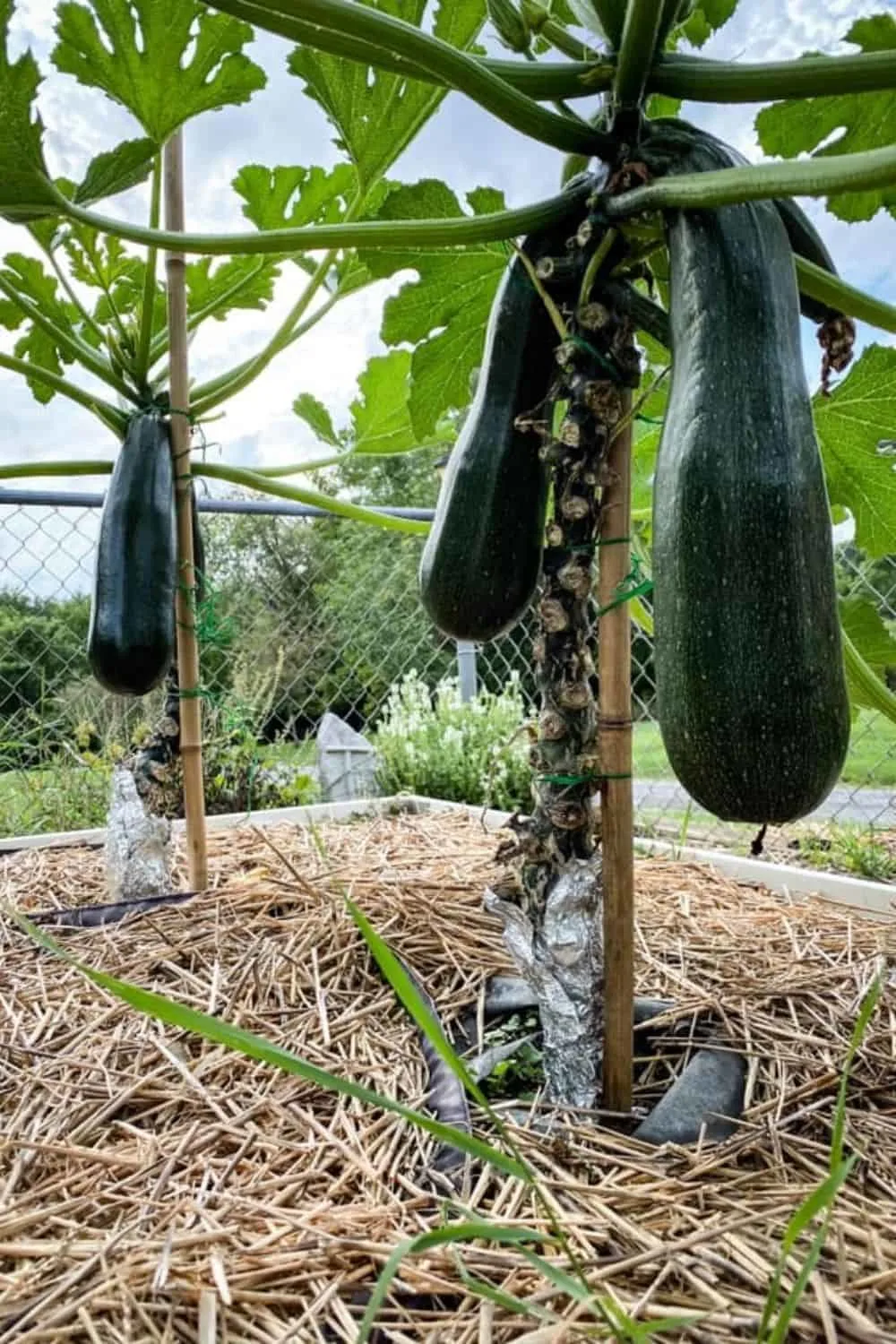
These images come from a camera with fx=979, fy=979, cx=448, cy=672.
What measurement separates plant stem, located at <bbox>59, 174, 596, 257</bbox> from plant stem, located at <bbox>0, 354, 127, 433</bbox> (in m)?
0.72

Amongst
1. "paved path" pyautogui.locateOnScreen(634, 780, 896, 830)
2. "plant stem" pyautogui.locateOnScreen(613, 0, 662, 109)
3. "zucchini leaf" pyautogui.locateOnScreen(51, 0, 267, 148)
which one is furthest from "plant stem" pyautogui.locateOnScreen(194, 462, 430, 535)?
"paved path" pyautogui.locateOnScreen(634, 780, 896, 830)

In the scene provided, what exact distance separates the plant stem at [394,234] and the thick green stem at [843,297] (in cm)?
21

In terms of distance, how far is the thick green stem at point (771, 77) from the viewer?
0.75m

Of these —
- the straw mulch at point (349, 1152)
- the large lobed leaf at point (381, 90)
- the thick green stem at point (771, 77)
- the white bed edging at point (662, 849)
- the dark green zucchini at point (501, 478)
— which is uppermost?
the large lobed leaf at point (381, 90)

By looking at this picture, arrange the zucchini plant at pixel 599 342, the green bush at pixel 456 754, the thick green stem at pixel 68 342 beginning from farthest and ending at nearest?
the green bush at pixel 456 754 → the thick green stem at pixel 68 342 → the zucchini plant at pixel 599 342

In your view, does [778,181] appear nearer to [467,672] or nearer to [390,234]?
[390,234]

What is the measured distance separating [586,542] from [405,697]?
Answer: 2859 mm

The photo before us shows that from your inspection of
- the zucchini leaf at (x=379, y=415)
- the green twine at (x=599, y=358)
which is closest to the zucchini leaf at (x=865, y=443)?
the green twine at (x=599, y=358)

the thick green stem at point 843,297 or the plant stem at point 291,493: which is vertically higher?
the thick green stem at point 843,297

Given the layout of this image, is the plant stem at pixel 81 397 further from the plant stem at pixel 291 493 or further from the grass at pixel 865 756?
the grass at pixel 865 756

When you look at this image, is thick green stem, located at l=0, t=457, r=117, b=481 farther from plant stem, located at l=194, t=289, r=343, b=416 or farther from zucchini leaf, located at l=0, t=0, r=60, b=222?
zucchini leaf, located at l=0, t=0, r=60, b=222

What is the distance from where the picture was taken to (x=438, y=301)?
1.20m

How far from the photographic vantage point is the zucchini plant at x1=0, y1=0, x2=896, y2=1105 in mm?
683

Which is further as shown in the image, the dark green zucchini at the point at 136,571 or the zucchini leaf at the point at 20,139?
the dark green zucchini at the point at 136,571
